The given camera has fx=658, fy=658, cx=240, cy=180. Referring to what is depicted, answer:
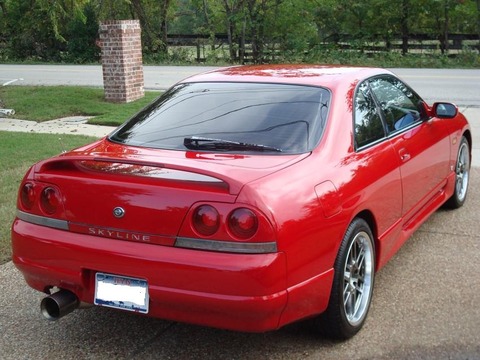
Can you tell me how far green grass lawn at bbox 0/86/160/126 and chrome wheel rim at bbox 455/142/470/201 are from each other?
6162 millimetres

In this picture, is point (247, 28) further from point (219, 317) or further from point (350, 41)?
point (219, 317)

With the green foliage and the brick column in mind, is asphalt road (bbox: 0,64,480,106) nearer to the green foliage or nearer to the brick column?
the brick column

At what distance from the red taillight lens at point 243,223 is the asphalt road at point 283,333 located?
0.88 meters

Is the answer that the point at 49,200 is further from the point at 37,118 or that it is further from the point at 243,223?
the point at 37,118

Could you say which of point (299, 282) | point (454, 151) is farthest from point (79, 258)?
point (454, 151)

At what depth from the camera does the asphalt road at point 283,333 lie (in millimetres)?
3689

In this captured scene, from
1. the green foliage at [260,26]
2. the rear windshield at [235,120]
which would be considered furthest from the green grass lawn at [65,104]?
the green foliage at [260,26]

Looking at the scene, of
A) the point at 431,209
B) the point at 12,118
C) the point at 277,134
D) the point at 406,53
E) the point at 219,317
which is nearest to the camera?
the point at 219,317

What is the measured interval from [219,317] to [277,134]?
4.00ft

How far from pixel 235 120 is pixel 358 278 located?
3.98ft

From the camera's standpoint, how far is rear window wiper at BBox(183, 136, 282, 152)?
12.4ft

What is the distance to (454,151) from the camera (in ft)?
19.2

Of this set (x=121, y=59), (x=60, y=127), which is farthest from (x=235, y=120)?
(x=121, y=59)

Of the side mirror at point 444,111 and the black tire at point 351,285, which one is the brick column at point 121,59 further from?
the black tire at point 351,285
